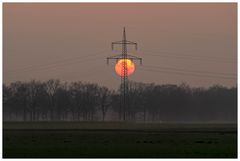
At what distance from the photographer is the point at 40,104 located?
198 m

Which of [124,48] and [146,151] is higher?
[124,48]

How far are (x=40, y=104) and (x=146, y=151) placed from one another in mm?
160355

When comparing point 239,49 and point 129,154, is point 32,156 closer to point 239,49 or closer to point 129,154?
point 129,154

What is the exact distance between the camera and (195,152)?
128 ft

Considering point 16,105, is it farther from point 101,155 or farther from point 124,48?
point 101,155

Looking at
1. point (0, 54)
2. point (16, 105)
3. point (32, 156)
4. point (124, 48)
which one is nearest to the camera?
point (0, 54)

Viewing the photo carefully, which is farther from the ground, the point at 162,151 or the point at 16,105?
the point at 16,105

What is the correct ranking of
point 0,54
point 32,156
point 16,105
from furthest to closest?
point 16,105, point 32,156, point 0,54

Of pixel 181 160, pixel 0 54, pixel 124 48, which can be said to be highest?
pixel 124 48

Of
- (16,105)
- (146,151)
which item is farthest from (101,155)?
(16,105)

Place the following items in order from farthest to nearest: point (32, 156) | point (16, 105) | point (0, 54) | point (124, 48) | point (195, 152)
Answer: point (16, 105) < point (124, 48) < point (195, 152) < point (32, 156) < point (0, 54)

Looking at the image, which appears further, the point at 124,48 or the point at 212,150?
the point at 124,48

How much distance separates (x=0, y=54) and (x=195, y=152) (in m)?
14.1

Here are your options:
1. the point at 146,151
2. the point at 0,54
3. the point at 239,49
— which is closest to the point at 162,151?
the point at 146,151
